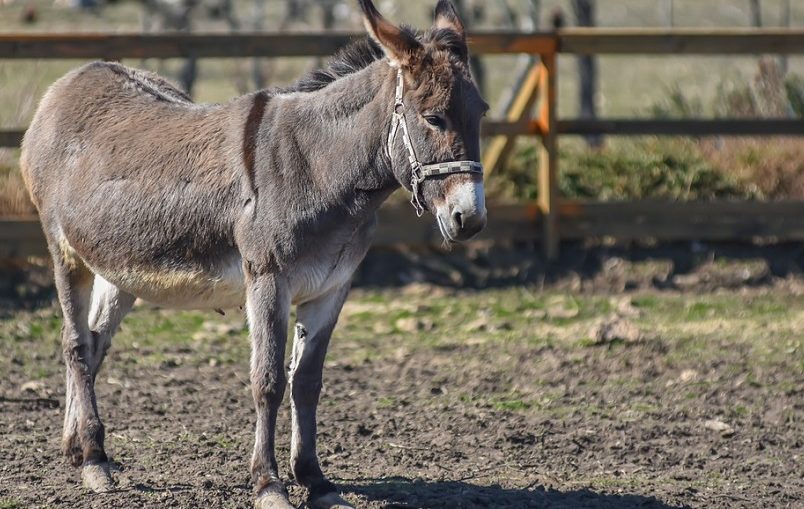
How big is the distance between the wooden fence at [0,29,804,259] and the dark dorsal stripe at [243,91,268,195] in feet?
14.8

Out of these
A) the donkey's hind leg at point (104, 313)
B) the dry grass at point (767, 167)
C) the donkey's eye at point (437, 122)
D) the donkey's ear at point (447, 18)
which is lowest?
the donkey's hind leg at point (104, 313)

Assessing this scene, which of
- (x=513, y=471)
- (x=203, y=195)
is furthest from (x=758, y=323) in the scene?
(x=203, y=195)

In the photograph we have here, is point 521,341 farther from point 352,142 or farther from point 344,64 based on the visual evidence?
point 352,142

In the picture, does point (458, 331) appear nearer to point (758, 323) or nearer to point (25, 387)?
point (758, 323)

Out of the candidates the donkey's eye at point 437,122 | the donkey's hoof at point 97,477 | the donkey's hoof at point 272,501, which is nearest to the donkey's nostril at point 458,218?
the donkey's eye at point 437,122

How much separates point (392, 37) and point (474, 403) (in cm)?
283

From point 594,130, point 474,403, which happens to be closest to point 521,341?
point 474,403

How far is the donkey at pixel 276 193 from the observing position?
15.0 ft

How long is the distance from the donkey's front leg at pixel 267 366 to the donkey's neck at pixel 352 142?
421 millimetres

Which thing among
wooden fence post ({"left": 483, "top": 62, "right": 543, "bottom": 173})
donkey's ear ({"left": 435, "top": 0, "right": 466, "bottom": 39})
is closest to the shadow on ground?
donkey's ear ({"left": 435, "top": 0, "right": 466, "bottom": 39})

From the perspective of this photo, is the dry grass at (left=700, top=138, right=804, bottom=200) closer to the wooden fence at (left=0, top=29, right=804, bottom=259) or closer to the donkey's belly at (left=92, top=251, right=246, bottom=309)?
the wooden fence at (left=0, top=29, right=804, bottom=259)

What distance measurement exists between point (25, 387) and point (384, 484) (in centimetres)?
277

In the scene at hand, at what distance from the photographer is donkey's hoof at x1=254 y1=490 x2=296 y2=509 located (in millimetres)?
4766

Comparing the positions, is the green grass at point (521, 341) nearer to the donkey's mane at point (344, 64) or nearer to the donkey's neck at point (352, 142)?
the donkey's neck at point (352, 142)
